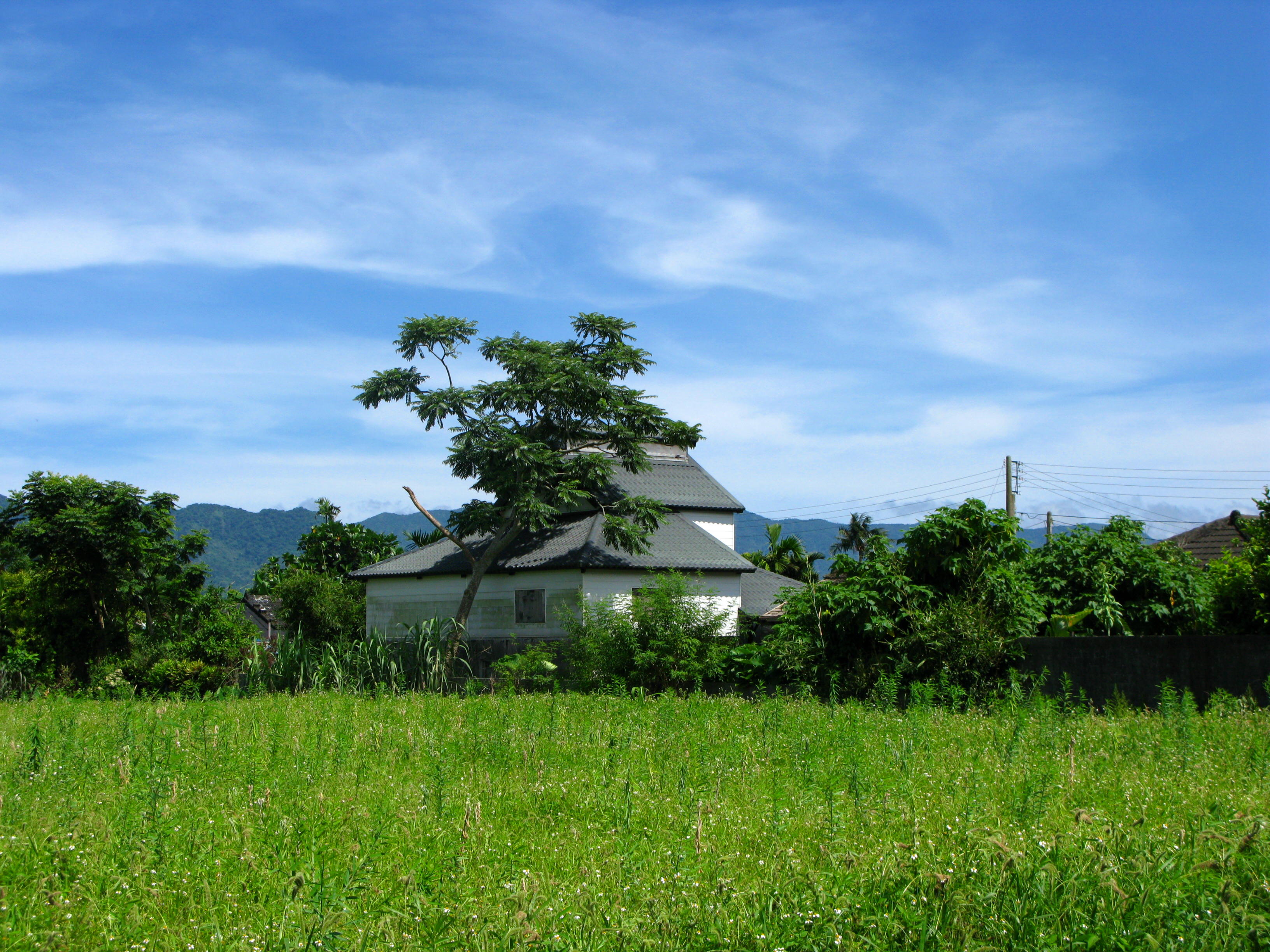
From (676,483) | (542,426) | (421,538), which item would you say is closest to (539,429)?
(542,426)

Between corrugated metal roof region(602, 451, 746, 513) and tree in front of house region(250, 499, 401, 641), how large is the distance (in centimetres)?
1031

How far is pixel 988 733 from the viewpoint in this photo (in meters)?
10.0

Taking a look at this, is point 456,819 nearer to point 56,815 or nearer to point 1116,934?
point 56,815

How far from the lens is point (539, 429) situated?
2688 cm

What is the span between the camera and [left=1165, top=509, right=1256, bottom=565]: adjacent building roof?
3234cm

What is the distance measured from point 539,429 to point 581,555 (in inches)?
154

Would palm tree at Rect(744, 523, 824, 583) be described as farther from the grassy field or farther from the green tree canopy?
the grassy field

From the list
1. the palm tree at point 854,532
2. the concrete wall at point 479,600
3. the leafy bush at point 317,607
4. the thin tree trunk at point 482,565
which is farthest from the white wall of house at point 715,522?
the palm tree at point 854,532

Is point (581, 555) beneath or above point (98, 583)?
above

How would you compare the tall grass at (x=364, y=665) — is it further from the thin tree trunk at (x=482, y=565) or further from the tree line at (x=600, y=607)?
the thin tree trunk at (x=482, y=565)

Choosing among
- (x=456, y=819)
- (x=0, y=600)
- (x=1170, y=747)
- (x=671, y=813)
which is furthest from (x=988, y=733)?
(x=0, y=600)

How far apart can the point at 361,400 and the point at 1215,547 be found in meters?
30.0

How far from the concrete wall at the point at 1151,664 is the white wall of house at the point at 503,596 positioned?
1104 centimetres

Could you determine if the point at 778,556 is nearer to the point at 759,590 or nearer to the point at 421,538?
the point at 759,590
